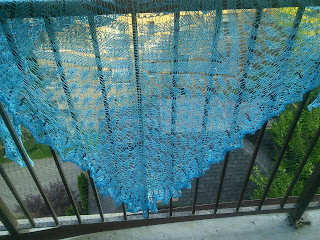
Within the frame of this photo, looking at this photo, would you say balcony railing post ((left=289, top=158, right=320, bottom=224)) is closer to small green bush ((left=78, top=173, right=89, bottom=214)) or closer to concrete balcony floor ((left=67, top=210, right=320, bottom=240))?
concrete balcony floor ((left=67, top=210, right=320, bottom=240))

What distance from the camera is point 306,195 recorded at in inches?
44.3

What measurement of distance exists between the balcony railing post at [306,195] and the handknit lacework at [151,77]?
0.49 m

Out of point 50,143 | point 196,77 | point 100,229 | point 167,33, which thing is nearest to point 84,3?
point 167,33

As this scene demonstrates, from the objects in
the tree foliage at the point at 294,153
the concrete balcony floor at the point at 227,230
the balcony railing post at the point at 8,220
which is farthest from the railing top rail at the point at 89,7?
the tree foliage at the point at 294,153

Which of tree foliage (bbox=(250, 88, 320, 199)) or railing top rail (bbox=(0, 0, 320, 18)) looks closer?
railing top rail (bbox=(0, 0, 320, 18))

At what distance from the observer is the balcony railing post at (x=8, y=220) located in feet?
3.38

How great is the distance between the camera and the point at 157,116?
0.77 metres

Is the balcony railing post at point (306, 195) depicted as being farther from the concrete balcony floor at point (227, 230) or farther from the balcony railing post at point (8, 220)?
the balcony railing post at point (8, 220)

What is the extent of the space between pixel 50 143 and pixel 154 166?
38 centimetres

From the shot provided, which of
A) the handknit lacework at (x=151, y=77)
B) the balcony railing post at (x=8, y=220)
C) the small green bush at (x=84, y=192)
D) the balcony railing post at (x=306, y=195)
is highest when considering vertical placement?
the handknit lacework at (x=151, y=77)

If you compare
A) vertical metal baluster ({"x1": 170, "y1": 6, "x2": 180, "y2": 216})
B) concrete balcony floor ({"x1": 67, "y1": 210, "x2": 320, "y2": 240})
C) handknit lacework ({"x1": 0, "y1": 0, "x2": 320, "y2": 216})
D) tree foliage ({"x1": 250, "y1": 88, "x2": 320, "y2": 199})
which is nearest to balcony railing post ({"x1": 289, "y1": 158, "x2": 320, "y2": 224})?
concrete balcony floor ({"x1": 67, "y1": 210, "x2": 320, "y2": 240})

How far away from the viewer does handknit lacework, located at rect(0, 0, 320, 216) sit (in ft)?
1.97

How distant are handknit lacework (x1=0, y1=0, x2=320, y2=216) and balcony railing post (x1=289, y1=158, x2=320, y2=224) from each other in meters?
0.49

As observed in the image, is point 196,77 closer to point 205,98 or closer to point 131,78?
point 205,98
